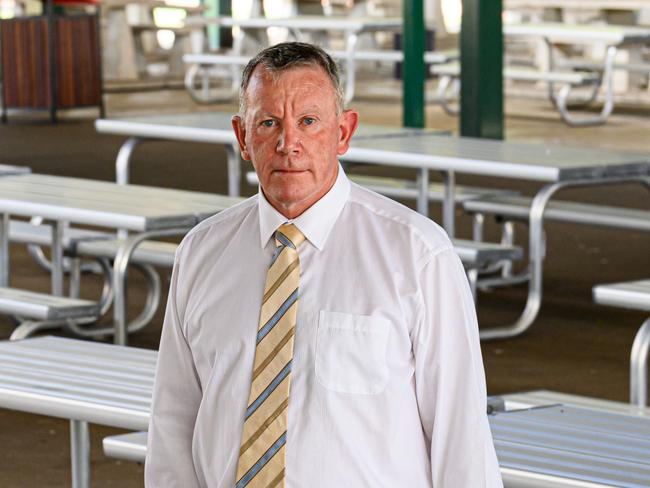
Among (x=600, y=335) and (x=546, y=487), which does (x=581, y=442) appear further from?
(x=600, y=335)

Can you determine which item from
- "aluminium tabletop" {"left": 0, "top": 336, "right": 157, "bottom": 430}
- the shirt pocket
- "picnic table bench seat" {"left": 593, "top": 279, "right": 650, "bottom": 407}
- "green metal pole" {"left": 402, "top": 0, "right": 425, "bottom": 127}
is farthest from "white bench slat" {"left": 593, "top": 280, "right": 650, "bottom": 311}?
"green metal pole" {"left": 402, "top": 0, "right": 425, "bottom": 127}

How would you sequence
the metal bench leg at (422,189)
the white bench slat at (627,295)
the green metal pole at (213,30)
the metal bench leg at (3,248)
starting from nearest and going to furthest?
1. the white bench slat at (627,295)
2. the metal bench leg at (3,248)
3. the metal bench leg at (422,189)
4. the green metal pole at (213,30)

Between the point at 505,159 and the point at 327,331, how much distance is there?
13.8ft

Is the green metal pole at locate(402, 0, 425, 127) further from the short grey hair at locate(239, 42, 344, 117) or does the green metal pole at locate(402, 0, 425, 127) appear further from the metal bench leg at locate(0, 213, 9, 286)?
the short grey hair at locate(239, 42, 344, 117)

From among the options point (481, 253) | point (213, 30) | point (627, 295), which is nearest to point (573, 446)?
point (627, 295)

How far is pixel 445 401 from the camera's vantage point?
206 centimetres

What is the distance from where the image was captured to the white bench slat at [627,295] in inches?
167

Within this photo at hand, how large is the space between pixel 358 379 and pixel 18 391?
1.59 meters

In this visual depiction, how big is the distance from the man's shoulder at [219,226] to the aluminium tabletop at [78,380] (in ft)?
3.64

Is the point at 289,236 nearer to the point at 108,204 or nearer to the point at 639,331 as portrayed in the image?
the point at 639,331

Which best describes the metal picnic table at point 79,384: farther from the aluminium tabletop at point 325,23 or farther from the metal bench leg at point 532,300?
the aluminium tabletop at point 325,23

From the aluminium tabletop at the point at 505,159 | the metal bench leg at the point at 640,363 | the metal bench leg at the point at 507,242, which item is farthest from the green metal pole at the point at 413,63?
the metal bench leg at the point at 640,363

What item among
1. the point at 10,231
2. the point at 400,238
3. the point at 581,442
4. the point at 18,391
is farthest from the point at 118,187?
the point at 400,238

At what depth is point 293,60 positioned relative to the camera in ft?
6.78
